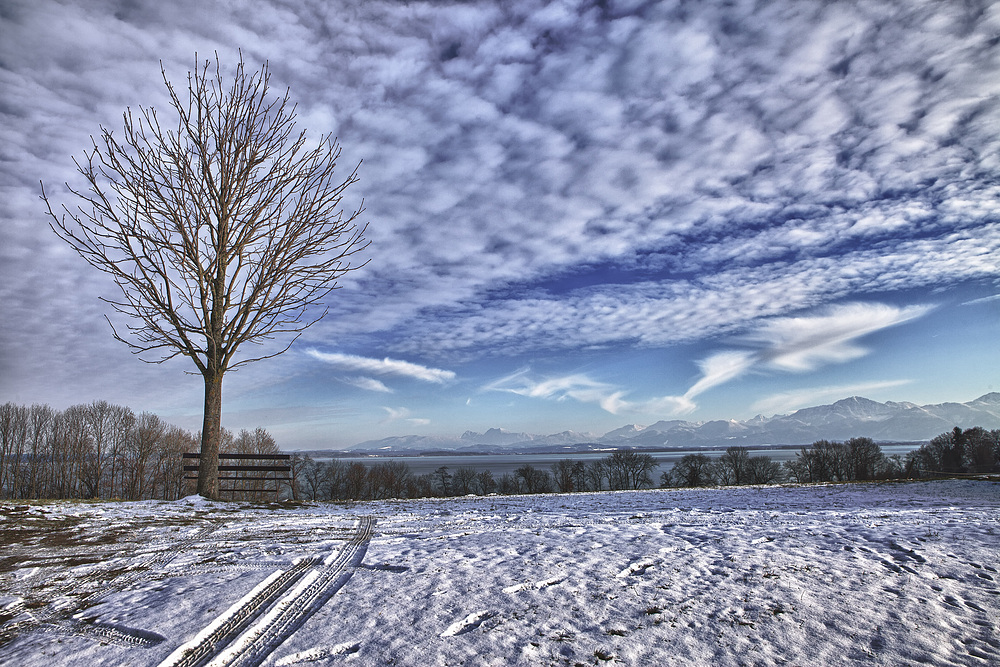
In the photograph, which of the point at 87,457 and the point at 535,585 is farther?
the point at 87,457

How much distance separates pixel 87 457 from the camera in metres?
49.3

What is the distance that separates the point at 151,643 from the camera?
3.56 metres

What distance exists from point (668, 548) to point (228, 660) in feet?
16.7

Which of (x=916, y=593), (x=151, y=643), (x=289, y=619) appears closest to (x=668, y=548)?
(x=916, y=593)

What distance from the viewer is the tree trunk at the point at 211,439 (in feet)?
38.7

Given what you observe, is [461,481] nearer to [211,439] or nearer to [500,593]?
[211,439]

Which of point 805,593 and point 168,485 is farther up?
point 805,593

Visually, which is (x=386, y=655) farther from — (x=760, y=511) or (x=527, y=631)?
(x=760, y=511)

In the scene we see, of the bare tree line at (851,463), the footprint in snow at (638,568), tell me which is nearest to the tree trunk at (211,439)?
the footprint in snow at (638,568)

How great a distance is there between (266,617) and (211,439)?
9776mm

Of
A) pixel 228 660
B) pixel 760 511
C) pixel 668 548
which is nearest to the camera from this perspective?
pixel 228 660

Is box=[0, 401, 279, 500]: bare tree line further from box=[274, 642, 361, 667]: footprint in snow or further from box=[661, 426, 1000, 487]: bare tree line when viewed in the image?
box=[661, 426, 1000, 487]: bare tree line

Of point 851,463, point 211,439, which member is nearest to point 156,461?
point 211,439

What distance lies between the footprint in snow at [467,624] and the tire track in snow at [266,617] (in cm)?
128
